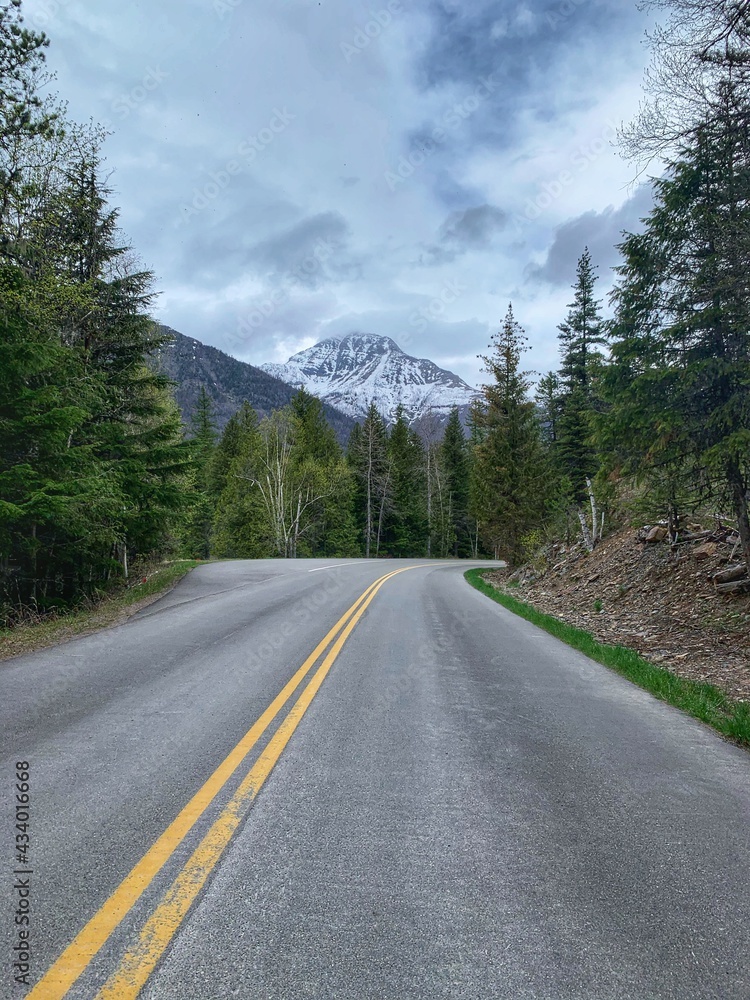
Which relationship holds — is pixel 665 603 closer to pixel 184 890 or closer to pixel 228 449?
pixel 184 890

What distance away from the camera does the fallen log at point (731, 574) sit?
30.1 ft

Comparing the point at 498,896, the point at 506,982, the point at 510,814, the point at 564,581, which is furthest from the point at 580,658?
the point at 564,581

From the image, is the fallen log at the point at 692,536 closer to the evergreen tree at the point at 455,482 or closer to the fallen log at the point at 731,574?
the fallen log at the point at 731,574

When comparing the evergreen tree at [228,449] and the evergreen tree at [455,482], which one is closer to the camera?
the evergreen tree at [228,449]

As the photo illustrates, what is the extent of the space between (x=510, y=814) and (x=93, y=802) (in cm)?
257

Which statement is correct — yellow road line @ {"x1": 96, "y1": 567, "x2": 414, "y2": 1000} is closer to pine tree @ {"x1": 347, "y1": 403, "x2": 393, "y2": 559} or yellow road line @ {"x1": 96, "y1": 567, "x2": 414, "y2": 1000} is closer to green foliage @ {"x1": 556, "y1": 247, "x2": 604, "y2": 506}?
green foliage @ {"x1": 556, "y1": 247, "x2": 604, "y2": 506}

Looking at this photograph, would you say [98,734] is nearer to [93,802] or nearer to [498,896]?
[93,802]

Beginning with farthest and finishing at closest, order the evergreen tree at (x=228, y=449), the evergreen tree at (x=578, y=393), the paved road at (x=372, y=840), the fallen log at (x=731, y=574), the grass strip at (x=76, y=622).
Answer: the evergreen tree at (x=228, y=449)
the evergreen tree at (x=578, y=393)
the fallen log at (x=731, y=574)
the grass strip at (x=76, y=622)
the paved road at (x=372, y=840)

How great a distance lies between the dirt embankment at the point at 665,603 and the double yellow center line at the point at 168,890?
5.55m

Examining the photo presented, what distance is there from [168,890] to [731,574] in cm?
1012

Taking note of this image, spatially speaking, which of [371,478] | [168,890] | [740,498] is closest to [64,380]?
[168,890]

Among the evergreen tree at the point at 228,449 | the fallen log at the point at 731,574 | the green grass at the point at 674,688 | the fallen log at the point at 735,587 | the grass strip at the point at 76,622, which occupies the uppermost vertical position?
the evergreen tree at the point at 228,449

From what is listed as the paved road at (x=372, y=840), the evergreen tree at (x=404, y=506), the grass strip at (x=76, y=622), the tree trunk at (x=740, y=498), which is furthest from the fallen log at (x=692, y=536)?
the evergreen tree at (x=404, y=506)

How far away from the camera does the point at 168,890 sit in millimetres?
2379
